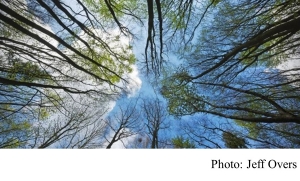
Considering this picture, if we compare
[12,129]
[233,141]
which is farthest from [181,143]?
[12,129]

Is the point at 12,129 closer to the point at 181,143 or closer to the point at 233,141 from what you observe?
the point at 181,143

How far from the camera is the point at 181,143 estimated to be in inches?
137

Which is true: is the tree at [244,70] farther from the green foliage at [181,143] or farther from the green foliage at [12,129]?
the green foliage at [12,129]

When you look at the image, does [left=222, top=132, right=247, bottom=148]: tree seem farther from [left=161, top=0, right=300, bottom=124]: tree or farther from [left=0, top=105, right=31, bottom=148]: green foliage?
[left=0, top=105, right=31, bottom=148]: green foliage

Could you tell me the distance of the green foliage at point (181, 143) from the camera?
3.43 meters

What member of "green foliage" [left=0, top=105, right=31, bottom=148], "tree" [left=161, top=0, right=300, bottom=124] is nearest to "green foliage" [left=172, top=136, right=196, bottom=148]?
"tree" [left=161, top=0, right=300, bottom=124]

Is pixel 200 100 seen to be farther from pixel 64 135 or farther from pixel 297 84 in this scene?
pixel 64 135

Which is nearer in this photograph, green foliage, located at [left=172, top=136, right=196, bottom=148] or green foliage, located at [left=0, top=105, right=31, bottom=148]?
green foliage, located at [left=172, top=136, right=196, bottom=148]

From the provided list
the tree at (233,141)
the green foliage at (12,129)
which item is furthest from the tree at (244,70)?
A: the green foliage at (12,129)

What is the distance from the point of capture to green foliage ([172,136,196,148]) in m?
3.43

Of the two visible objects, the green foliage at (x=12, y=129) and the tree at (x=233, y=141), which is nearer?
the tree at (x=233, y=141)

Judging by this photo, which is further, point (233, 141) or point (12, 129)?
point (12, 129)

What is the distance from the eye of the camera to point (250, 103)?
3.79 m

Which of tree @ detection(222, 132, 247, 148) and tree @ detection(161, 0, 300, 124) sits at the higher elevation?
tree @ detection(161, 0, 300, 124)
